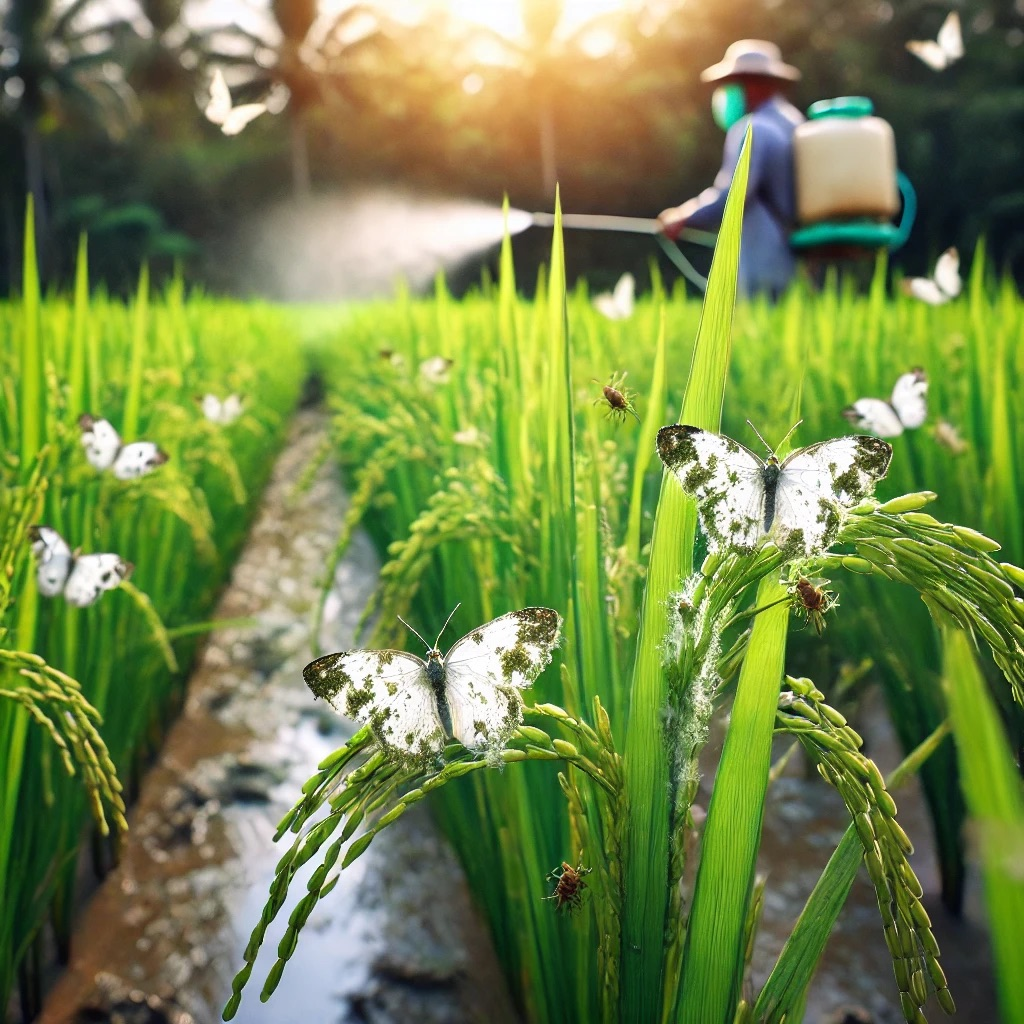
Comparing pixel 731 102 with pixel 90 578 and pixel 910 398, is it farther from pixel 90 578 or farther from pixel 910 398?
pixel 90 578

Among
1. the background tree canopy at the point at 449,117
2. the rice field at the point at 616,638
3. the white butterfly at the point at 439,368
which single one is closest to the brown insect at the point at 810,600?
the rice field at the point at 616,638

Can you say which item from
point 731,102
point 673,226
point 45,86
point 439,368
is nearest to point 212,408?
point 439,368

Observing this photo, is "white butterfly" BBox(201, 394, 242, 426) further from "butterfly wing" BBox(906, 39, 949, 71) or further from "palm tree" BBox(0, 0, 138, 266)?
"palm tree" BBox(0, 0, 138, 266)

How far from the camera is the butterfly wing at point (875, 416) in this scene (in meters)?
1.39

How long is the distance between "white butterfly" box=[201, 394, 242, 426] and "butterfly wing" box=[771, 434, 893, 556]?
1969 mm

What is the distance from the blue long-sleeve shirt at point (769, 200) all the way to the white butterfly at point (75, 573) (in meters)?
4.07

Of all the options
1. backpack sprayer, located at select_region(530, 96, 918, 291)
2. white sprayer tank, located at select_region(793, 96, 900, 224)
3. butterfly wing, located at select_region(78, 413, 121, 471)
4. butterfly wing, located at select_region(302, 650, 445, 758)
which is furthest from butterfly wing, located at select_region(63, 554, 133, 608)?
white sprayer tank, located at select_region(793, 96, 900, 224)

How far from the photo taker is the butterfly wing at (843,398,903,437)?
1.39 meters

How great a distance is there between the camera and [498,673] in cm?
64

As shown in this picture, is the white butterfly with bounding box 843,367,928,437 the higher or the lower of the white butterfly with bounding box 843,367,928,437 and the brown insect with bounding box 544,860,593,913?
the higher

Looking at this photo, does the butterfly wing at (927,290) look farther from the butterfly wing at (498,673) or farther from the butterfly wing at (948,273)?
the butterfly wing at (498,673)

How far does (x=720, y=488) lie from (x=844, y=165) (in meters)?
4.84

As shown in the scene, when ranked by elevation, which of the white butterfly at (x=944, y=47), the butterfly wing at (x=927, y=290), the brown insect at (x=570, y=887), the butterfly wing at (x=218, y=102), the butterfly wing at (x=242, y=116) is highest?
the white butterfly at (x=944, y=47)

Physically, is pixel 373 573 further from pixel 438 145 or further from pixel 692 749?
pixel 438 145
